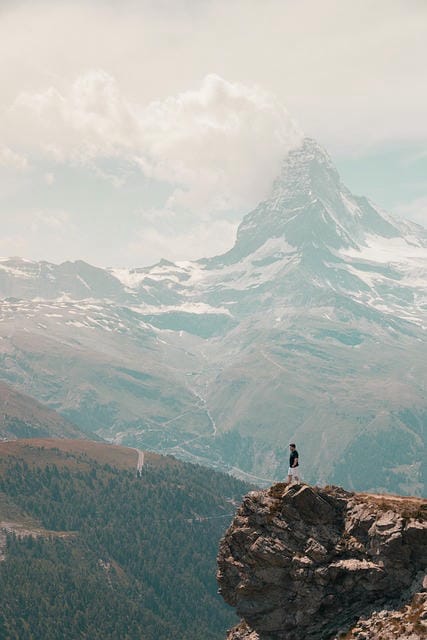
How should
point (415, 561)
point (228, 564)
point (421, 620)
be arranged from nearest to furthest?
point (421, 620) → point (415, 561) → point (228, 564)

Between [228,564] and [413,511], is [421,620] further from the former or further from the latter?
[228,564]

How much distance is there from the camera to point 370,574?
65.8m

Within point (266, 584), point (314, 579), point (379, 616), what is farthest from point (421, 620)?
point (266, 584)

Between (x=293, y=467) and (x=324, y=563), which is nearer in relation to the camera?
(x=324, y=563)

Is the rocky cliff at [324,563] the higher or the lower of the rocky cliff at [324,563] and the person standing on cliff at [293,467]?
the lower

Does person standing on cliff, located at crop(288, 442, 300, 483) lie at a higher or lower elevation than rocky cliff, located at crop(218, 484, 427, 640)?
higher

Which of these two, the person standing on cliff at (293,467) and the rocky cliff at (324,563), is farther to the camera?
the person standing on cliff at (293,467)

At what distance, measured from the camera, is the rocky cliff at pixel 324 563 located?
64.9 m

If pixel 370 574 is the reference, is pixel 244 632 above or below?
below

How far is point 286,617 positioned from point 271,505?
9.82m

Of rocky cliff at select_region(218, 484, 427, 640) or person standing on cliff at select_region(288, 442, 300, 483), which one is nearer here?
rocky cliff at select_region(218, 484, 427, 640)

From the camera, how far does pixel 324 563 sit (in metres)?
68.7

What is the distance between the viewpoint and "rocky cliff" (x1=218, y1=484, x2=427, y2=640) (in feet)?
213

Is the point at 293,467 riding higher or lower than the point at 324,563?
higher
